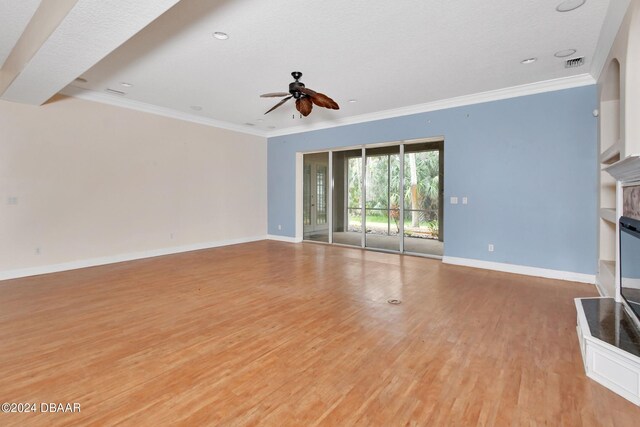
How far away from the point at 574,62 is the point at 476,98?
1.44 m

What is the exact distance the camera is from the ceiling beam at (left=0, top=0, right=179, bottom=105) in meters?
2.35

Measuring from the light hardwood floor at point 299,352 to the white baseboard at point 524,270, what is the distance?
0.27 metres

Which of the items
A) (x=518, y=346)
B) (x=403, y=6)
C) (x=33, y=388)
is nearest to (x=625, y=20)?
(x=403, y=6)

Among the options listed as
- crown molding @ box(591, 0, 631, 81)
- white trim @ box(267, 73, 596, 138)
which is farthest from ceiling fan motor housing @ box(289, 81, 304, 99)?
crown molding @ box(591, 0, 631, 81)

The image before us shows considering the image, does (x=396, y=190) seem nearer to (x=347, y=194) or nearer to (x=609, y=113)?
(x=347, y=194)

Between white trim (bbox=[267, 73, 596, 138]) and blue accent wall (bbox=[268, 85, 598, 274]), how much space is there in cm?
8

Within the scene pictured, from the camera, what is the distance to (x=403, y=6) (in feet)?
9.27

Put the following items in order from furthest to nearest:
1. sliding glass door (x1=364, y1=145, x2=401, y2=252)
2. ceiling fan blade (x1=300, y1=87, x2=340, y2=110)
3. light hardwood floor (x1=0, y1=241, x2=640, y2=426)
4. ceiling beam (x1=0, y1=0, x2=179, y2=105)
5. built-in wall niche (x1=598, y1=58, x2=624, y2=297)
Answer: sliding glass door (x1=364, y1=145, x2=401, y2=252) < ceiling fan blade (x1=300, y1=87, x2=340, y2=110) < built-in wall niche (x1=598, y1=58, x2=624, y2=297) < ceiling beam (x1=0, y1=0, x2=179, y2=105) < light hardwood floor (x1=0, y1=241, x2=640, y2=426)

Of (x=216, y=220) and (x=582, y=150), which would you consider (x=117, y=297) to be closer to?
(x=216, y=220)

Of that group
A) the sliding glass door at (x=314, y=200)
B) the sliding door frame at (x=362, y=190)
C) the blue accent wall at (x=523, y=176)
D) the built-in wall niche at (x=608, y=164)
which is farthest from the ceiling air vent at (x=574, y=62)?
the sliding glass door at (x=314, y=200)

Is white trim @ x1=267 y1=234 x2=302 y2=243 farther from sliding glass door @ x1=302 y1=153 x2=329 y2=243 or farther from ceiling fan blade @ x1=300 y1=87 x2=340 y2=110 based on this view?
ceiling fan blade @ x1=300 y1=87 x2=340 y2=110

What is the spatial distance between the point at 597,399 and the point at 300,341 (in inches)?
80.2

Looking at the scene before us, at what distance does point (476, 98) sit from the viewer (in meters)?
5.34

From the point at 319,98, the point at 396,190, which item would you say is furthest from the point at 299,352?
the point at 396,190
